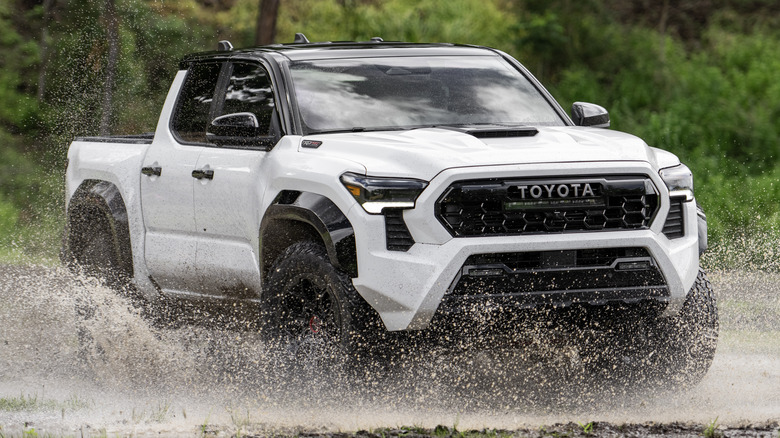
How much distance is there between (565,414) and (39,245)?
10.5 meters

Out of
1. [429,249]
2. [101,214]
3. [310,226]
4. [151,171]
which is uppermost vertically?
[429,249]

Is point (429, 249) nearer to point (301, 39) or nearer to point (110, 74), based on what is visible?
point (301, 39)

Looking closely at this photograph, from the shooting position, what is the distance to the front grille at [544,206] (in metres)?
5.20

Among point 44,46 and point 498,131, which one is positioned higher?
point 498,131

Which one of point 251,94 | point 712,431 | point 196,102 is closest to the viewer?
point 712,431

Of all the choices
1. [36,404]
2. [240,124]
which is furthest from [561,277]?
[36,404]

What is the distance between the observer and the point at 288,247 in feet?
19.2

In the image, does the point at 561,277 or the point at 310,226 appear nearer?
the point at 561,277

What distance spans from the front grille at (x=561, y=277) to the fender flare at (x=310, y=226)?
529 millimetres

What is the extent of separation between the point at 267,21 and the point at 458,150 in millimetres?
15929

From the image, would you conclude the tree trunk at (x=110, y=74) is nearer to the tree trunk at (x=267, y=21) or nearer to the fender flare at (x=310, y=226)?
the tree trunk at (x=267, y=21)

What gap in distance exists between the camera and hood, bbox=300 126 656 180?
17.3ft

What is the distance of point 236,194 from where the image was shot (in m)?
6.38

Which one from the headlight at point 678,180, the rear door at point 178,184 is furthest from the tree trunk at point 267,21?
the headlight at point 678,180
